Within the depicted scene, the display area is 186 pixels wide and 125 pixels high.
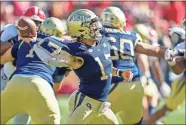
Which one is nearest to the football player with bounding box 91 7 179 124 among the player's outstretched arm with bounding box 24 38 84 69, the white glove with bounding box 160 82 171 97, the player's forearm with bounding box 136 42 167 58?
the player's forearm with bounding box 136 42 167 58

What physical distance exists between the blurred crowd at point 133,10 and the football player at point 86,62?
677 centimetres

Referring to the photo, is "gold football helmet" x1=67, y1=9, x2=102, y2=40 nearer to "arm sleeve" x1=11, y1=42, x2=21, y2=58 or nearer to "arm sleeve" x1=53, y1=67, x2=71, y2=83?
"arm sleeve" x1=11, y1=42, x2=21, y2=58

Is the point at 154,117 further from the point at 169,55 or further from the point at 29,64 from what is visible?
the point at 29,64

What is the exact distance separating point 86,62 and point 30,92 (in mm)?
600

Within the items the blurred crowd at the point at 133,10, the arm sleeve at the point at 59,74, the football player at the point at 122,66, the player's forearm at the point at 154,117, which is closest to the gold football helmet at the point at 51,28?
the arm sleeve at the point at 59,74

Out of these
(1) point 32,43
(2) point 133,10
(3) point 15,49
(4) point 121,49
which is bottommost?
(2) point 133,10

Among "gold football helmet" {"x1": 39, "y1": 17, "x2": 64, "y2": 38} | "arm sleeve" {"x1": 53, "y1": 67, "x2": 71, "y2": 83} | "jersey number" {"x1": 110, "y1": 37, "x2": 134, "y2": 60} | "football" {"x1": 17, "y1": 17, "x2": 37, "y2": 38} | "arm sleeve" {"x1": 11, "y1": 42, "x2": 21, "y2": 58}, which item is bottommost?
"arm sleeve" {"x1": 53, "y1": 67, "x2": 71, "y2": 83}

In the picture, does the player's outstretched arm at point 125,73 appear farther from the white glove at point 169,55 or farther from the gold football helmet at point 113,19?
the gold football helmet at point 113,19

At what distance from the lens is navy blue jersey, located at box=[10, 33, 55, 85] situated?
6.36 metres

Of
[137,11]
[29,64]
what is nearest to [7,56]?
[29,64]

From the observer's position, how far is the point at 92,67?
19.6ft

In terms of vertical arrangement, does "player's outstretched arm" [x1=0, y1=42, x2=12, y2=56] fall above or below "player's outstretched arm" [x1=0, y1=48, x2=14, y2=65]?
above

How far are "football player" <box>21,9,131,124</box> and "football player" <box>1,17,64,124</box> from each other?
0.24 meters

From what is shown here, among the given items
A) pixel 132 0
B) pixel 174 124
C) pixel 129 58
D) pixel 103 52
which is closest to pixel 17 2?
pixel 132 0
